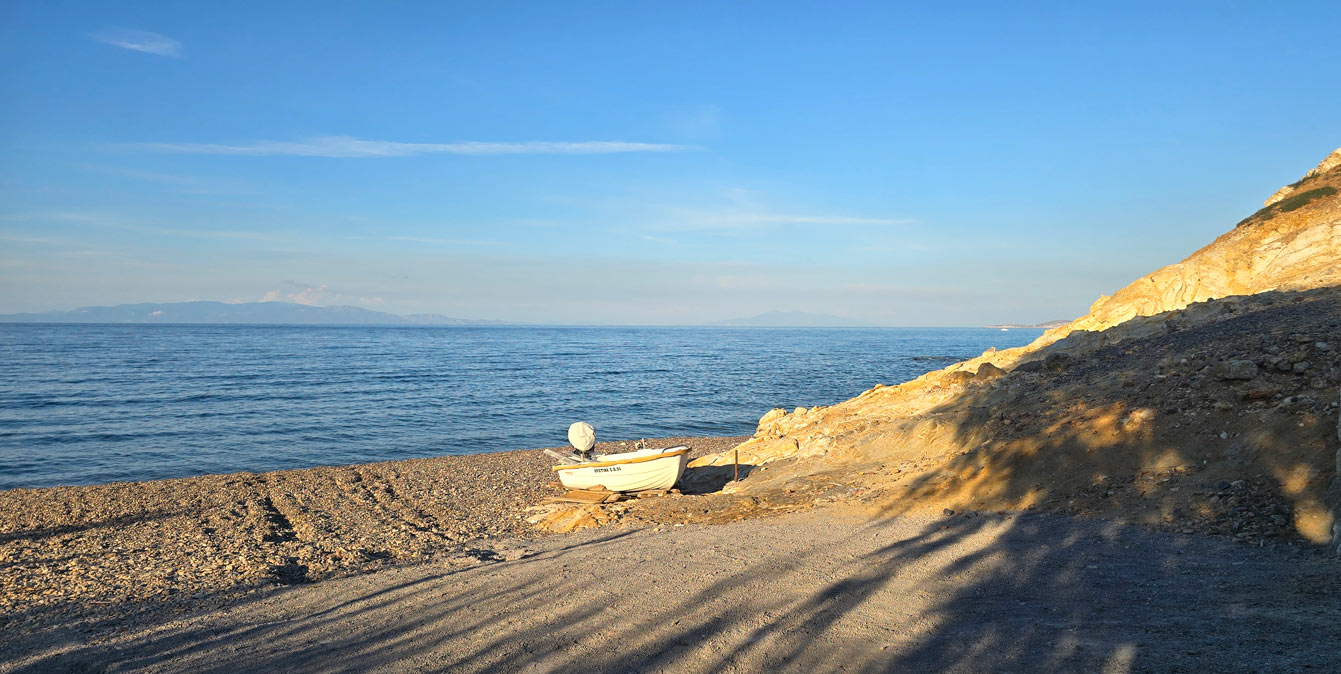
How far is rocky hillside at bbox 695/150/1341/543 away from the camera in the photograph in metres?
9.30

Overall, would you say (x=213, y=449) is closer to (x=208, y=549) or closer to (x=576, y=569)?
(x=208, y=549)

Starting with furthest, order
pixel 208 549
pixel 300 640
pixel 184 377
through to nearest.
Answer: pixel 184 377 → pixel 208 549 → pixel 300 640

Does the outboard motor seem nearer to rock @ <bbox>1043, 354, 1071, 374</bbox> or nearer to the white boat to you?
the white boat

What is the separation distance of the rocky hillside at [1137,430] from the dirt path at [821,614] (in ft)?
3.25

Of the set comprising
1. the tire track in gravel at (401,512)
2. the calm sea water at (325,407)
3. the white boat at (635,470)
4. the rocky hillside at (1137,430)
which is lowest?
the calm sea water at (325,407)

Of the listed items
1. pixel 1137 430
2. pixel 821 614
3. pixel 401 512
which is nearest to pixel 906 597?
pixel 821 614

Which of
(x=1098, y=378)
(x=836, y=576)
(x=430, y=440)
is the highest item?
(x=1098, y=378)

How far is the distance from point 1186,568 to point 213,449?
A: 29680 millimetres

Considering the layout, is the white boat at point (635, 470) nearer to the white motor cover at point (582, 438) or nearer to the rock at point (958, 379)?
the white motor cover at point (582, 438)

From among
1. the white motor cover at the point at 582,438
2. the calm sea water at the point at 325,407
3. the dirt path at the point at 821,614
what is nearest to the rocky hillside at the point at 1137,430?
the dirt path at the point at 821,614

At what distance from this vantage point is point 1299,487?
8.74m

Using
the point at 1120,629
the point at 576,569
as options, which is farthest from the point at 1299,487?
the point at 576,569

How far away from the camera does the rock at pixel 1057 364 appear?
16.6 meters

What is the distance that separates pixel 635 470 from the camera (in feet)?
54.3
